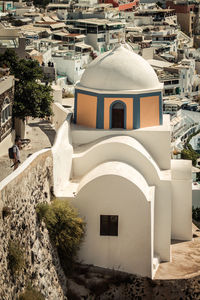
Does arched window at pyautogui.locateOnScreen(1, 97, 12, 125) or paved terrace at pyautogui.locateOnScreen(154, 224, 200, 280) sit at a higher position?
arched window at pyautogui.locateOnScreen(1, 97, 12, 125)

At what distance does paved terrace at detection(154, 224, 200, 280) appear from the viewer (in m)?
15.2

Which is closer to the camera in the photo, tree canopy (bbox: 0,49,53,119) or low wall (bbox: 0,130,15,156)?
low wall (bbox: 0,130,15,156)

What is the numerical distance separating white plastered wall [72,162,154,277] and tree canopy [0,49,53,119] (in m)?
5.21

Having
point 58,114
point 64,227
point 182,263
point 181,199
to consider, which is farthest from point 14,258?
point 58,114

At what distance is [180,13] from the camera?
87500mm

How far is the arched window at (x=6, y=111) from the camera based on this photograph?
17.9 meters

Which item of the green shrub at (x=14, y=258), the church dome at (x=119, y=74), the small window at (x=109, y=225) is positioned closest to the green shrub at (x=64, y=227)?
the small window at (x=109, y=225)

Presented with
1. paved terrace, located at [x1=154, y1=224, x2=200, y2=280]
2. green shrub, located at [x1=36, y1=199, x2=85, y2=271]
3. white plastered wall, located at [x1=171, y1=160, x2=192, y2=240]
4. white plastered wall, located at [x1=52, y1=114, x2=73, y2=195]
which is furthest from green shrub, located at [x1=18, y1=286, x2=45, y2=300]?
white plastered wall, located at [x1=171, y1=160, x2=192, y2=240]

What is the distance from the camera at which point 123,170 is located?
14.8 metres

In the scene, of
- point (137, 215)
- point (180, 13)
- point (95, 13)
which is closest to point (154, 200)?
point (137, 215)

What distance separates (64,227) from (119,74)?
14.9ft

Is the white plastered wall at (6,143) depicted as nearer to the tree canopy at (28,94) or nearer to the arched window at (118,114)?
the tree canopy at (28,94)

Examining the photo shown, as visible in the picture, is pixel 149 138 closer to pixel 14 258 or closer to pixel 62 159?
pixel 62 159

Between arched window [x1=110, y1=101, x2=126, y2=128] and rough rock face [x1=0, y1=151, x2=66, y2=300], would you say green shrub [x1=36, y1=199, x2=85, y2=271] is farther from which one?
arched window [x1=110, y1=101, x2=126, y2=128]
